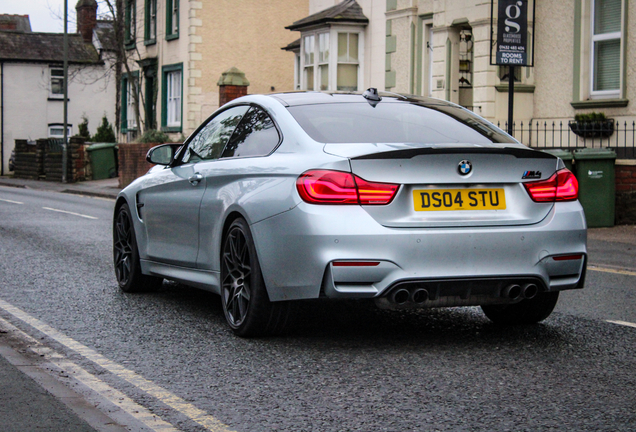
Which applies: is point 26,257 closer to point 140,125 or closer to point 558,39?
point 558,39

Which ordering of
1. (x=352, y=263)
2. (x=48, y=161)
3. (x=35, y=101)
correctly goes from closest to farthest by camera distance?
(x=352, y=263), (x=48, y=161), (x=35, y=101)

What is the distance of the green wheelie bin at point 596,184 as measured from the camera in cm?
1459

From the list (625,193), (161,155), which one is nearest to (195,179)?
(161,155)

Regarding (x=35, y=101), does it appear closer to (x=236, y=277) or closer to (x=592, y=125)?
(x=592, y=125)

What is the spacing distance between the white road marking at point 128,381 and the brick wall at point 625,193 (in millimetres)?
10756

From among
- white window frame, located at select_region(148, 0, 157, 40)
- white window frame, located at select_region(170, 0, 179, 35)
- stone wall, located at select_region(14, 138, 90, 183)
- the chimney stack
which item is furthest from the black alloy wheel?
the chimney stack

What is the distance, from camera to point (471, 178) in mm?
5500

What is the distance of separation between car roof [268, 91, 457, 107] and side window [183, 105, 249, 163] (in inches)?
14.7

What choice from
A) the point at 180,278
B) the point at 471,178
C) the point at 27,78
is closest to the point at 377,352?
the point at 471,178

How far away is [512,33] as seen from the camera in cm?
1430

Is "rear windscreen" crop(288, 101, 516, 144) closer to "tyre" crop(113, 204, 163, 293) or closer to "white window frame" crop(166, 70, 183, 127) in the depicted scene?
"tyre" crop(113, 204, 163, 293)

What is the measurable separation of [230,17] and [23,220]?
748 inches

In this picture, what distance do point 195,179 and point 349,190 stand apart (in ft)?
6.04

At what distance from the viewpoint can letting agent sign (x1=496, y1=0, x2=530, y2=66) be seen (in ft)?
46.6
